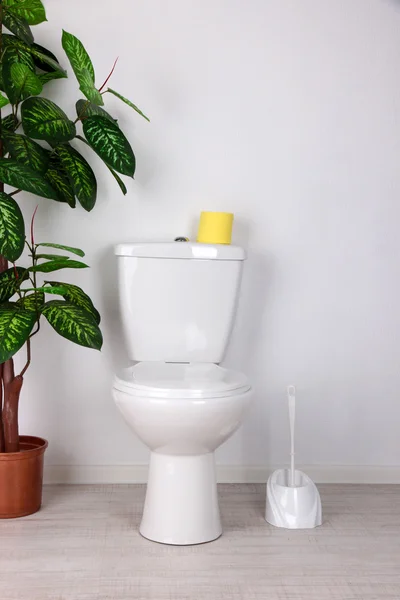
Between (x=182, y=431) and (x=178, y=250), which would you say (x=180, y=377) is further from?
(x=178, y=250)

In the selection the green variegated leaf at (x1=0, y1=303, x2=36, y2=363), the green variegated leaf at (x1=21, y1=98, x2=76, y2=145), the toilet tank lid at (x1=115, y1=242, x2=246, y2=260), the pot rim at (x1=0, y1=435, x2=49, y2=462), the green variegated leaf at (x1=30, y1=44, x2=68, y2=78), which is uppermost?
the green variegated leaf at (x1=30, y1=44, x2=68, y2=78)

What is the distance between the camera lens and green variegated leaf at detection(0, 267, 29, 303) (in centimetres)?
218

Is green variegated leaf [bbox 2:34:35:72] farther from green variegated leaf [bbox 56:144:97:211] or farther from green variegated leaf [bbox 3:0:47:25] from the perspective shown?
green variegated leaf [bbox 56:144:97:211]

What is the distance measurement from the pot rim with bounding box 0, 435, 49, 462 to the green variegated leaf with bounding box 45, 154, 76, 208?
74 centimetres

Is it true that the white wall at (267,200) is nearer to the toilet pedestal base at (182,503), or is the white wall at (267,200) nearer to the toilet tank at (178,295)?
the toilet tank at (178,295)

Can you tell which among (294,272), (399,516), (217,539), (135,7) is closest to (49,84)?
(135,7)

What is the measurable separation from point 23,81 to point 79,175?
323 millimetres

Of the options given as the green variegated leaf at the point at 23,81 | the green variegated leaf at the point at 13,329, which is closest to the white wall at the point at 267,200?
the green variegated leaf at the point at 23,81

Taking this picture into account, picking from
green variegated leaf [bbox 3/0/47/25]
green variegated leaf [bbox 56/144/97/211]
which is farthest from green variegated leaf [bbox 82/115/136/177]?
green variegated leaf [bbox 3/0/47/25]

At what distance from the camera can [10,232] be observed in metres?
2.00

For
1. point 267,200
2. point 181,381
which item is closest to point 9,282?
point 181,381

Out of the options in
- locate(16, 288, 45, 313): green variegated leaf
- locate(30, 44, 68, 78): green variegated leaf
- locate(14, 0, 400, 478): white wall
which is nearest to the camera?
locate(16, 288, 45, 313): green variegated leaf

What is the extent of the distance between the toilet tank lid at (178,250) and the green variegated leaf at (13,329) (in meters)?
0.42

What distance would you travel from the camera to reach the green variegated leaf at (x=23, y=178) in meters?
2.07
